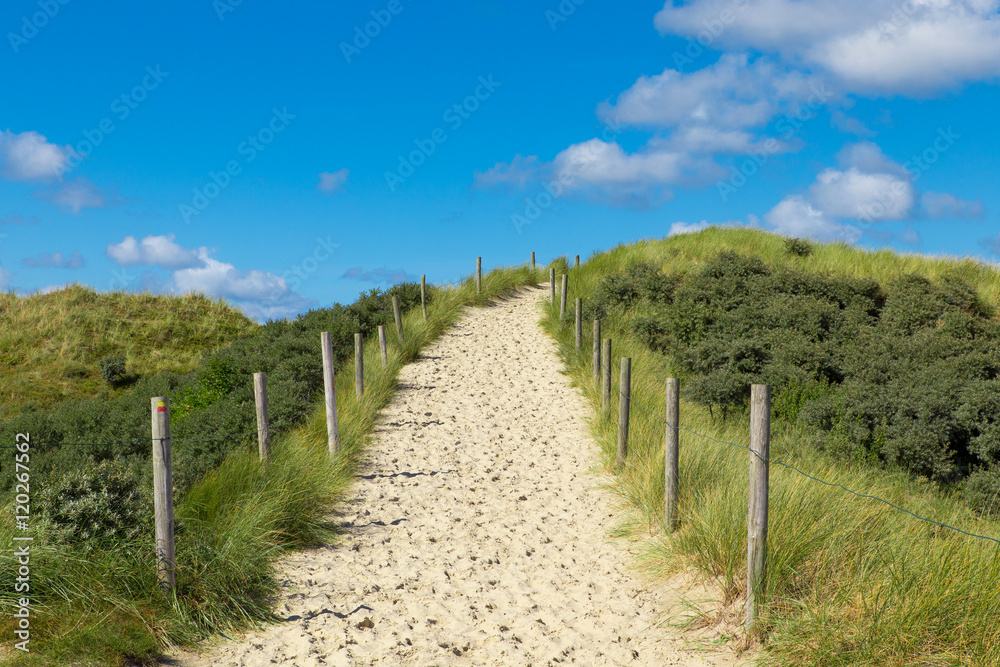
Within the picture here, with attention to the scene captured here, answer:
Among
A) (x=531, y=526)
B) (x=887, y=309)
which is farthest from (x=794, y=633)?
(x=887, y=309)

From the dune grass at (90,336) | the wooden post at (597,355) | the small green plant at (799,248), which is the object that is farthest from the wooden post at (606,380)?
the dune grass at (90,336)

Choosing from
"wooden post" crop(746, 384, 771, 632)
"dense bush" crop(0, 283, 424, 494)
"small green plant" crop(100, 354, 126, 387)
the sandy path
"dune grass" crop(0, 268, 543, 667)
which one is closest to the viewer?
"dune grass" crop(0, 268, 543, 667)

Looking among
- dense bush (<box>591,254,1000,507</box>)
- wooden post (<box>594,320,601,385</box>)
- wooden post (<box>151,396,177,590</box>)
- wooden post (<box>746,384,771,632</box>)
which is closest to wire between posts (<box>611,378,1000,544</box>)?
wooden post (<box>746,384,771,632</box>)

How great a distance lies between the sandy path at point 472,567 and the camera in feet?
16.9

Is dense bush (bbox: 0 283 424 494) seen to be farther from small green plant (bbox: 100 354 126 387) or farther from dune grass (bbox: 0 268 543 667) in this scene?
small green plant (bbox: 100 354 126 387)

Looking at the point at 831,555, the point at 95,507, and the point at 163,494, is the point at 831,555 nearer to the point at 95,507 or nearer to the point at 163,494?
the point at 163,494

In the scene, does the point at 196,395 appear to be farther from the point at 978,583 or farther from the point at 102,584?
the point at 978,583

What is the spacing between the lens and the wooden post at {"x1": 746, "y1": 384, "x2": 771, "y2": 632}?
486 cm

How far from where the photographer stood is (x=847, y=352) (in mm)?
13664

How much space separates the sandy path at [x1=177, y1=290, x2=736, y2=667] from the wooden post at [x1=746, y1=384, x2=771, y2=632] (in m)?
0.50

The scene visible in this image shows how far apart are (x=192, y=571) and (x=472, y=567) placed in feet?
8.81

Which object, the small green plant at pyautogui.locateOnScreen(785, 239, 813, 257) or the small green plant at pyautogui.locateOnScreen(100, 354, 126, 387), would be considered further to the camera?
the small green plant at pyautogui.locateOnScreen(785, 239, 813, 257)

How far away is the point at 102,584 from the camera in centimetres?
489

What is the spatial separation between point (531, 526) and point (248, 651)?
3758 millimetres
